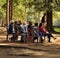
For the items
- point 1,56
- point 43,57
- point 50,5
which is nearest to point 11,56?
point 1,56

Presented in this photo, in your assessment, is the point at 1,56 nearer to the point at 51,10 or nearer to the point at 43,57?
the point at 43,57

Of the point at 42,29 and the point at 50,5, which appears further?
the point at 50,5

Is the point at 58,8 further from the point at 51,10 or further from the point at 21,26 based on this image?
the point at 21,26

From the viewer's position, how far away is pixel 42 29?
21.3 m

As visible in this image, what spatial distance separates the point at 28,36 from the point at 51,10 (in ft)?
47.5

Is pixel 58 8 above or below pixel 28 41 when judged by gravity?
above

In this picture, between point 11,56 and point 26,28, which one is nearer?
point 11,56

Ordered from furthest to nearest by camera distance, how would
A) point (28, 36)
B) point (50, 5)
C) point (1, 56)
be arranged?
point (50, 5) < point (28, 36) < point (1, 56)

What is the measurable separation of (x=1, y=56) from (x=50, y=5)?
20.9 meters

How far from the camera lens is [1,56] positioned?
14.2m

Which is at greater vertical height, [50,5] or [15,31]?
[50,5]

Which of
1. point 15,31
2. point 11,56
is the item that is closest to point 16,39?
point 15,31

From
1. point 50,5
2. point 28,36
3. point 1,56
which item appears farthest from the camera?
point 50,5

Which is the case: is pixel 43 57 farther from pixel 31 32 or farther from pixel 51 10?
pixel 51 10
